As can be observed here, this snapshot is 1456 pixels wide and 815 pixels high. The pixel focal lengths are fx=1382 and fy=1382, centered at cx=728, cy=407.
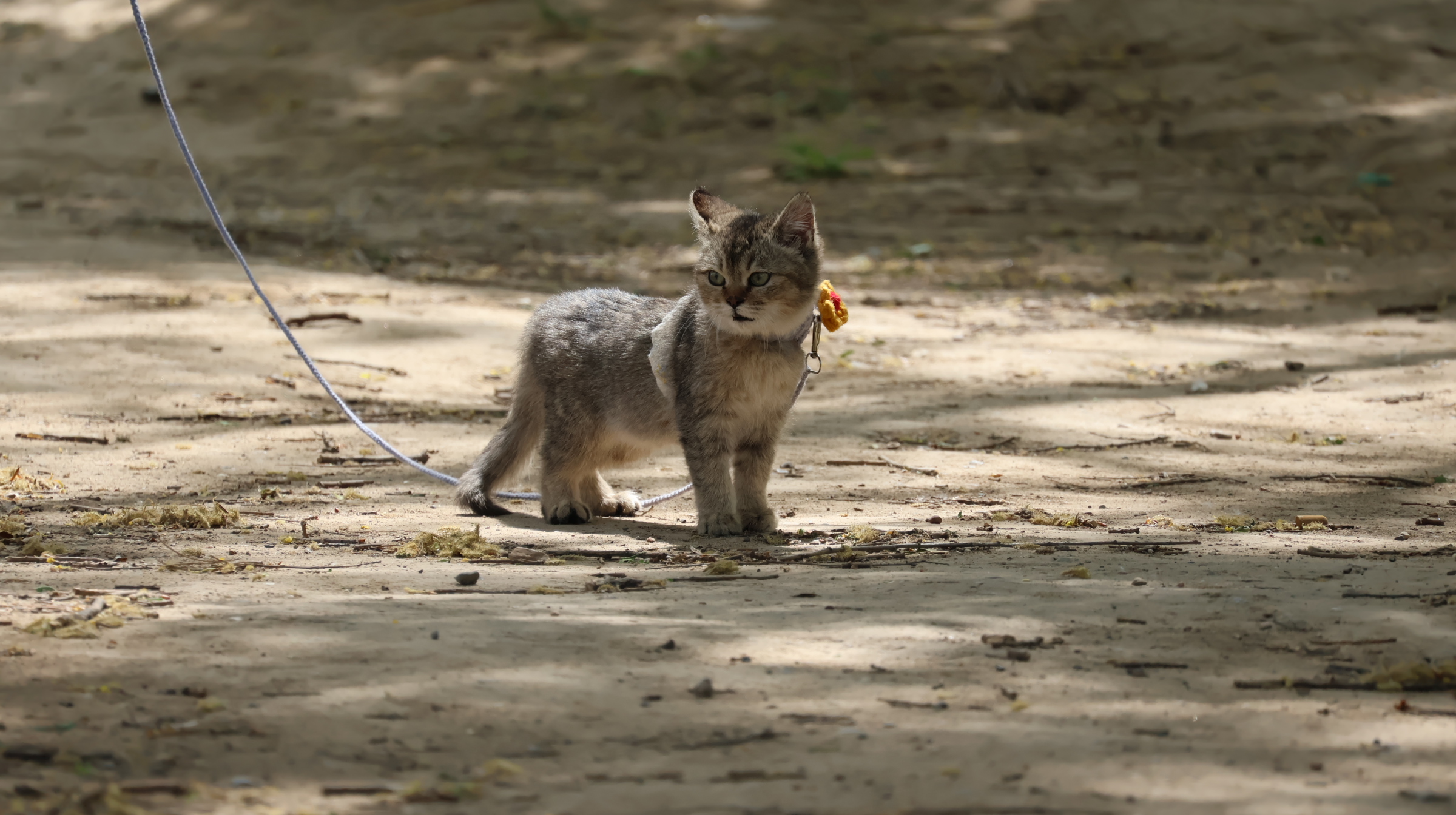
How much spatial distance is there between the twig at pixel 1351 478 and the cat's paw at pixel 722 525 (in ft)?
8.21

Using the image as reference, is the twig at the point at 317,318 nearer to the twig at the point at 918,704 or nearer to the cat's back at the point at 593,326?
the cat's back at the point at 593,326

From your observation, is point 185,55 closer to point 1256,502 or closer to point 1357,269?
point 1357,269

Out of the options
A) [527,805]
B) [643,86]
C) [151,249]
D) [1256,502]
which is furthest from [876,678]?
[643,86]

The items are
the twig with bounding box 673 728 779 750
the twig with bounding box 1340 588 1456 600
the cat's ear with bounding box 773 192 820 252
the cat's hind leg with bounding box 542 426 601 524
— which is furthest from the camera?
the cat's hind leg with bounding box 542 426 601 524

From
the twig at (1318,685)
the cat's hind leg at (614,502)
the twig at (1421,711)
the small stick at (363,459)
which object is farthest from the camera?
the small stick at (363,459)

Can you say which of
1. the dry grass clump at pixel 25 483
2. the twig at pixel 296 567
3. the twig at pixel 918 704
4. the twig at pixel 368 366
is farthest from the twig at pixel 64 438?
the twig at pixel 918 704

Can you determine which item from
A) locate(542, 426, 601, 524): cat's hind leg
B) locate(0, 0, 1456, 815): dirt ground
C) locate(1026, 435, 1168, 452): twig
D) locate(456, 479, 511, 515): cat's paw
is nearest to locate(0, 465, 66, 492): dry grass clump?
locate(0, 0, 1456, 815): dirt ground

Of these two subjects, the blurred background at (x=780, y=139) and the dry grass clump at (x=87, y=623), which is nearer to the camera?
the dry grass clump at (x=87, y=623)

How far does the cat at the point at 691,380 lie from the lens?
18.0ft

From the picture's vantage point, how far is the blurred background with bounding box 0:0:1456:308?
11.7 metres

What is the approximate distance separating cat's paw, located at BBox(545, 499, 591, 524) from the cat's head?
1032 millimetres

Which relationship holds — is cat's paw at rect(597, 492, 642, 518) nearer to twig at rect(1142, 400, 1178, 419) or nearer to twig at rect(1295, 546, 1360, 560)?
twig at rect(1295, 546, 1360, 560)

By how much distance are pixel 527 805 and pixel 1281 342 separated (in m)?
8.13

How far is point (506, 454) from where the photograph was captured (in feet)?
19.8
